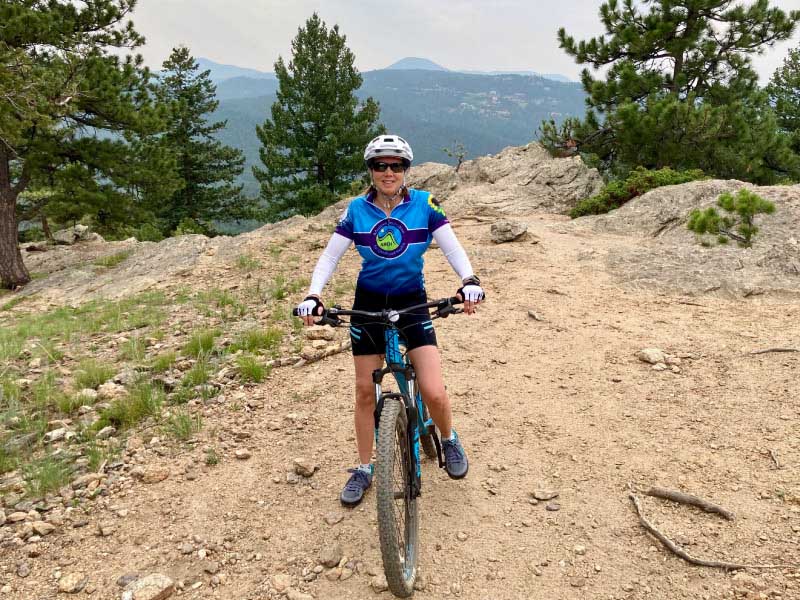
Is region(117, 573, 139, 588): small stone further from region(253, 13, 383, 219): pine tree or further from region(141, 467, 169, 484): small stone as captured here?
region(253, 13, 383, 219): pine tree

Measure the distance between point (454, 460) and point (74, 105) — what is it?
14.4m

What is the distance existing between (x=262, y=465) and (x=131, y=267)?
41.1 feet

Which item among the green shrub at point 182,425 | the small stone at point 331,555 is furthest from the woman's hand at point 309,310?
the green shrub at point 182,425

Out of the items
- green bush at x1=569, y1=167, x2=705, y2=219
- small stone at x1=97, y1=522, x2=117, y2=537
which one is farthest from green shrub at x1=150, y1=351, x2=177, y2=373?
green bush at x1=569, y1=167, x2=705, y2=219

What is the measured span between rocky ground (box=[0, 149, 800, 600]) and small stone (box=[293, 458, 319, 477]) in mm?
12

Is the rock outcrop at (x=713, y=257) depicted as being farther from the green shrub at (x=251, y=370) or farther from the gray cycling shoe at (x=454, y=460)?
the green shrub at (x=251, y=370)

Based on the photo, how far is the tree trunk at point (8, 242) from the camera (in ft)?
51.3

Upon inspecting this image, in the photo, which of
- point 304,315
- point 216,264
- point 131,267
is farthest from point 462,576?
point 131,267

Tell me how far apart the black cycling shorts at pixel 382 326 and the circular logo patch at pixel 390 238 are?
317mm

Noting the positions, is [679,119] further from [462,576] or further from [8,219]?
[8,219]

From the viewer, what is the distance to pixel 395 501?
9.53ft

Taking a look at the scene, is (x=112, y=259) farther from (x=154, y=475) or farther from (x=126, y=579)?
(x=126, y=579)

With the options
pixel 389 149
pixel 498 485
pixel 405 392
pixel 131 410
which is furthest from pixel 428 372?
pixel 131 410

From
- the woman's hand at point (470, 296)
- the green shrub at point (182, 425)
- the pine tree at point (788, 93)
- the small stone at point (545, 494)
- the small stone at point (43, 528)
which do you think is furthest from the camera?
the pine tree at point (788, 93)
